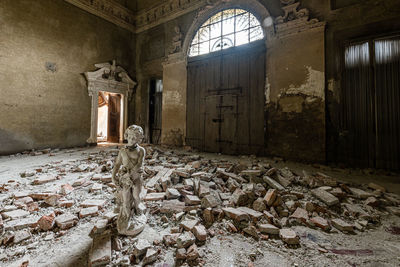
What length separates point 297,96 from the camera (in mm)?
4750

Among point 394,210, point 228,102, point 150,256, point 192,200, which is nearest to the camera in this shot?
point 150,256

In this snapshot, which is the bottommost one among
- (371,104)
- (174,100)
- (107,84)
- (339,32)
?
(371,104)

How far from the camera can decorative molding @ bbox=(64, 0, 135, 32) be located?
712 centimetres

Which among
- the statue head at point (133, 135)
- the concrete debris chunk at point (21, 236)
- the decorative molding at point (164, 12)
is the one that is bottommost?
the concrete debris chunk at point (21, 236)

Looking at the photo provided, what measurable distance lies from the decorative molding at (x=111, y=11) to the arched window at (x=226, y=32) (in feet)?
12.7

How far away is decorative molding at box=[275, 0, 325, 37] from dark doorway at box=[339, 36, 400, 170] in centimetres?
105

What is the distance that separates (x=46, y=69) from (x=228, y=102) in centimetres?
644

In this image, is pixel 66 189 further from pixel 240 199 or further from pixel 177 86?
pixel 177 86

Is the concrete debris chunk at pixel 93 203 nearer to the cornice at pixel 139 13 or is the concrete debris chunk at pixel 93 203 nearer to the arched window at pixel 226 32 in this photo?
the arched window at pixel 226 32

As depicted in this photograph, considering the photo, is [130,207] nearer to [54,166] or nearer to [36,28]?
[54,166]

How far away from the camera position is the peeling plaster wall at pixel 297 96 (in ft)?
14.7

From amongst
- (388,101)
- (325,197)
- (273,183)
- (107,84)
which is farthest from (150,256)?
(107,84)

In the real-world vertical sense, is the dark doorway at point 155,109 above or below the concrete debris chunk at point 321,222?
above

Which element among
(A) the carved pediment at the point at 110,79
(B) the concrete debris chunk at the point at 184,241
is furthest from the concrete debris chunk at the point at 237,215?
(A) the carved pediment at the point at 110,79
